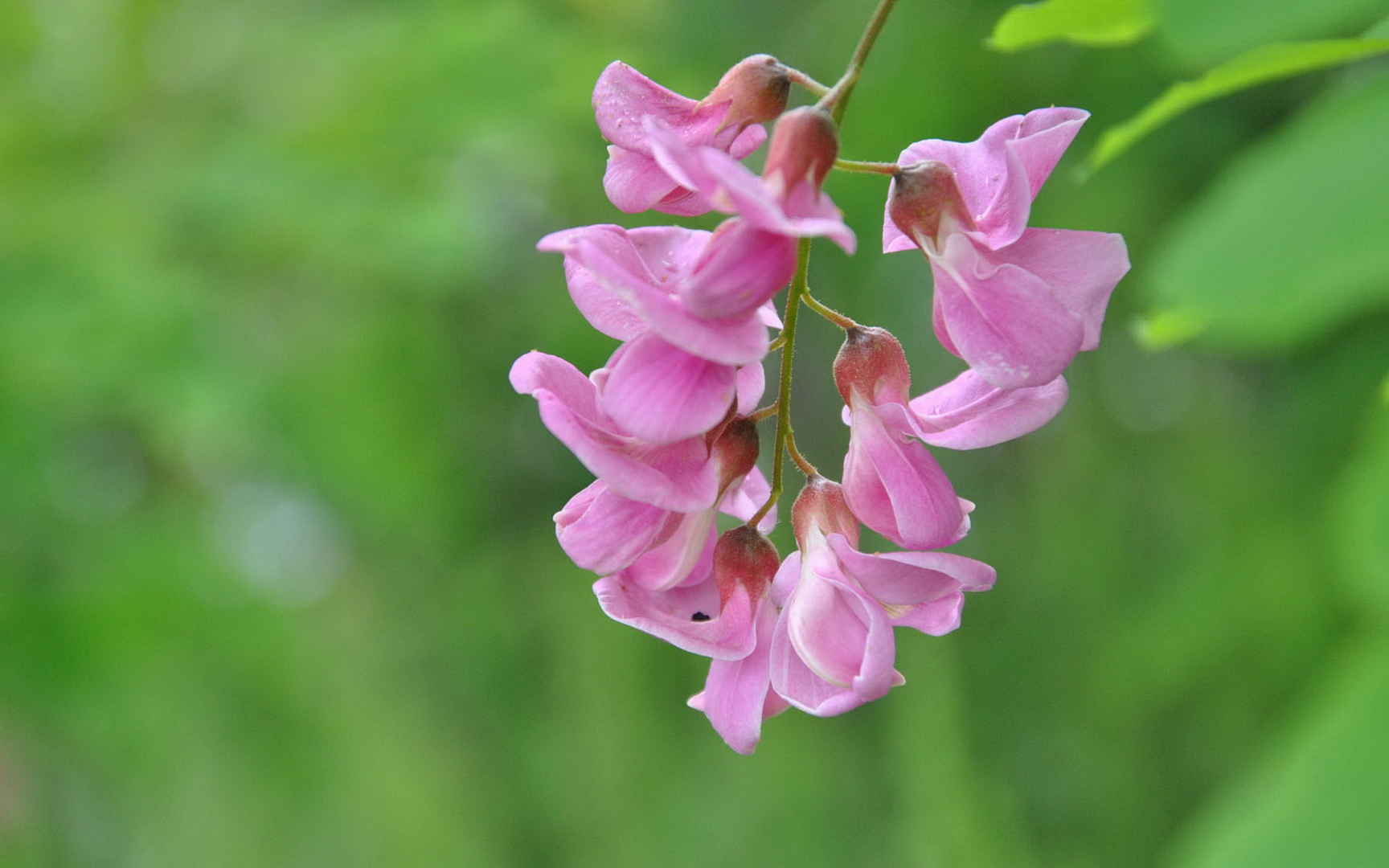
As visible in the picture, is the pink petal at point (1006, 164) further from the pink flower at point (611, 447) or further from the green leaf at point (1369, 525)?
the green leaf at point (1369, 525)

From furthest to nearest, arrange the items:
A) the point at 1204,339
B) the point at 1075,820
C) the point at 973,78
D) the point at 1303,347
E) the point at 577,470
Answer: the point at 577,470, the point at 1075,820, the point at 973,78, the point at 1303,347, the point at 1204,339

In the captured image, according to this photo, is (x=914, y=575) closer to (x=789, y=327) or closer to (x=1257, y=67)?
(x=789, y=327)

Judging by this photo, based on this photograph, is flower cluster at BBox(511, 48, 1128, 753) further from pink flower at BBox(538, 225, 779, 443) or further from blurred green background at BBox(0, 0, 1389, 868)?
blurred green background at BBox(0, 0, 1389, 868)

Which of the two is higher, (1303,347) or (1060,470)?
(1303,347)

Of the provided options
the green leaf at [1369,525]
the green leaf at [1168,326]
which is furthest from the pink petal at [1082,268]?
the green leaf at [1369,525]

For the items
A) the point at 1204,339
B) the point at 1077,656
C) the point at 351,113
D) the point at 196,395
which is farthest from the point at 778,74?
the point at 1077,656

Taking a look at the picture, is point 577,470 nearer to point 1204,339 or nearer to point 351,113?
point 351,113

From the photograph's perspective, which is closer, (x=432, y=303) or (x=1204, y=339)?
(x=1204, y=339)
